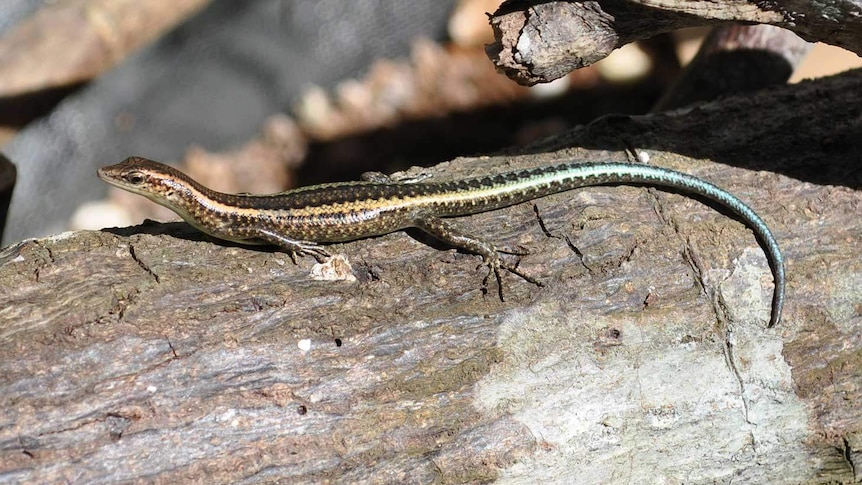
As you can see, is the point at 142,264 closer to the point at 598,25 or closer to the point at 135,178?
the point at 135,178

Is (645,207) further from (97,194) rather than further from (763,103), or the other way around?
(97,194)

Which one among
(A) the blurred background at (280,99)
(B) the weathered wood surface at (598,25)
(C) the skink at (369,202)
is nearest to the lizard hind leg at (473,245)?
(C) the skink at (369,202)

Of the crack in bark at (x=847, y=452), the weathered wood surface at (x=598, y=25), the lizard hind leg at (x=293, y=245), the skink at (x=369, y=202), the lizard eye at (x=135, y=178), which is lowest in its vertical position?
the crack in bark at (x=847, y=452)

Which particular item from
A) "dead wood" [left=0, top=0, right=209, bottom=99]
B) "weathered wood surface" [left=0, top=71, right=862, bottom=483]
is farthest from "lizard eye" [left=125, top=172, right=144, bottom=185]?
"dead wood" [left=0, top=0, right=209, bottom=99]

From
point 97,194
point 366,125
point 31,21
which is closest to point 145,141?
point 97,194

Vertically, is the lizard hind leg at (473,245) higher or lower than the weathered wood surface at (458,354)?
higher

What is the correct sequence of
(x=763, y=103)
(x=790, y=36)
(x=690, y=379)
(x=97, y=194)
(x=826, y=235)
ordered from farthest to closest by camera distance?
(x=97, y=194) < (x=790, y=36) < (x=763, y=103) < (x=826, y=235) < (x=690, y=379)

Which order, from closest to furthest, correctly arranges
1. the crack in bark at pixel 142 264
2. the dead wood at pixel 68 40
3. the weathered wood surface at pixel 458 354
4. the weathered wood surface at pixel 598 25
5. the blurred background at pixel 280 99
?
the weathered wood surface at pixel 458 354, the weathered wood surface at pixel 598 25, the crack in bark at pixel 142 264, the dead wood at pixel 68 40, the blurred background at pixel 280 99

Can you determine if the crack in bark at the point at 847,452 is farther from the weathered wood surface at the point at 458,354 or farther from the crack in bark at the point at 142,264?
the crack in bark at the point at 142,264
